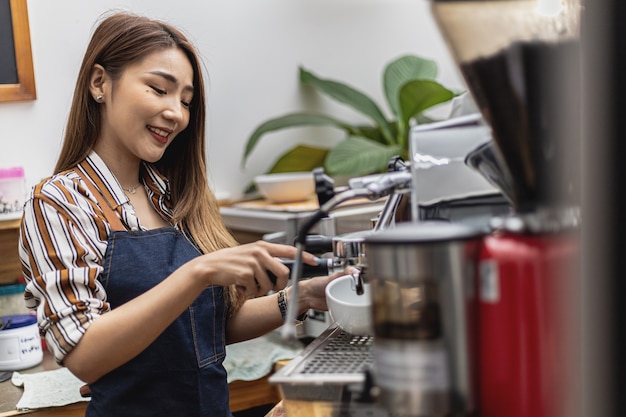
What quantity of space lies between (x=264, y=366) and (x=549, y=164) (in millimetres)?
1407

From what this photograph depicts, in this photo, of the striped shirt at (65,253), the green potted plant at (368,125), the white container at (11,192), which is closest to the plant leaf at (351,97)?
the green potted plant at (368,125)

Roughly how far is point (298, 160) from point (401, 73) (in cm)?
50

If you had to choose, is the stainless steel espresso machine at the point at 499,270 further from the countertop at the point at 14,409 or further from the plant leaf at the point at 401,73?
the plant leaf at the point at 401,73

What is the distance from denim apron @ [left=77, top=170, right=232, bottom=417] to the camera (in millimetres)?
1297

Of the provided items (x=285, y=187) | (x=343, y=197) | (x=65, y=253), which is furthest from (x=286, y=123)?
(x=343, y=197)

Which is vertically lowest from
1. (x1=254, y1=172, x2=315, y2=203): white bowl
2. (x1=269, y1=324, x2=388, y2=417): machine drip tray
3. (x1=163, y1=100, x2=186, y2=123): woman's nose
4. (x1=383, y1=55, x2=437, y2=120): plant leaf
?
(x1=269, y1=324, x2=388, y2=417): machine drip tray

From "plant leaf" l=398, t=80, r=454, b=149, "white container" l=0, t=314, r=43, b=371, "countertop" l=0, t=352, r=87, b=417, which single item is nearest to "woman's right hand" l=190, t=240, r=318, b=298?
"countertop" l=0, t=352, r=87, b=417

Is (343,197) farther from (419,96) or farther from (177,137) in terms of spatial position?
(419,96)

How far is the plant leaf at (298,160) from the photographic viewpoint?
2.52 meters

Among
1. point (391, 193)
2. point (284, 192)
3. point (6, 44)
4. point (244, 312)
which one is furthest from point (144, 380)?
point (6, 44)

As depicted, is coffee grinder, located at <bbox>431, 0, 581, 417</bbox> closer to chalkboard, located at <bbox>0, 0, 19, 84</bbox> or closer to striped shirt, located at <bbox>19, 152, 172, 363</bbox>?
striped shirt, located at <bbox>19, 152, 172, 363</bbox>

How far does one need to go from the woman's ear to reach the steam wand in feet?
2.31

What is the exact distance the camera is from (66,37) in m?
2.19

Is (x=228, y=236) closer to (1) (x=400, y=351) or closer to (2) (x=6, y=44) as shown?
(1) (x=400, y=351)
